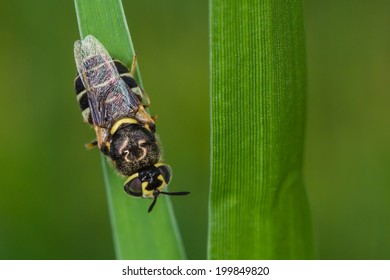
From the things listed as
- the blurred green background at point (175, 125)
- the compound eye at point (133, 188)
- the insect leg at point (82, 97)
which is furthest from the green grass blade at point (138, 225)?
the blurred green background at point (175, 125)

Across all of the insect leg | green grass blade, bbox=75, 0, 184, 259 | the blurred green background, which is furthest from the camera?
the blurred green background

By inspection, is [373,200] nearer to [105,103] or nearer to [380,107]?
[380,107]

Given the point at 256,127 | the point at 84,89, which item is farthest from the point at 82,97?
the point at 256,127

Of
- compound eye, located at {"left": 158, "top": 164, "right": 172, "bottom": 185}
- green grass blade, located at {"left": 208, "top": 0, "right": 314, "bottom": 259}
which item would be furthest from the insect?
green grass blade, located at {"left": 208, "top": 0, "right": 314, "bottom": 259}

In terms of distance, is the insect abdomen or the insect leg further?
the insect leg

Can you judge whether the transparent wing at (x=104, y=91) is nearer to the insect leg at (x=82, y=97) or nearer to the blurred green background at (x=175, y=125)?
the insect leg at (x=82, y=97)

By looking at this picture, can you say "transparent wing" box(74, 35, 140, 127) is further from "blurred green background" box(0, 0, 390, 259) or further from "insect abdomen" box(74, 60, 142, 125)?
"blurred green background" box(0, 0, 390, 259)
